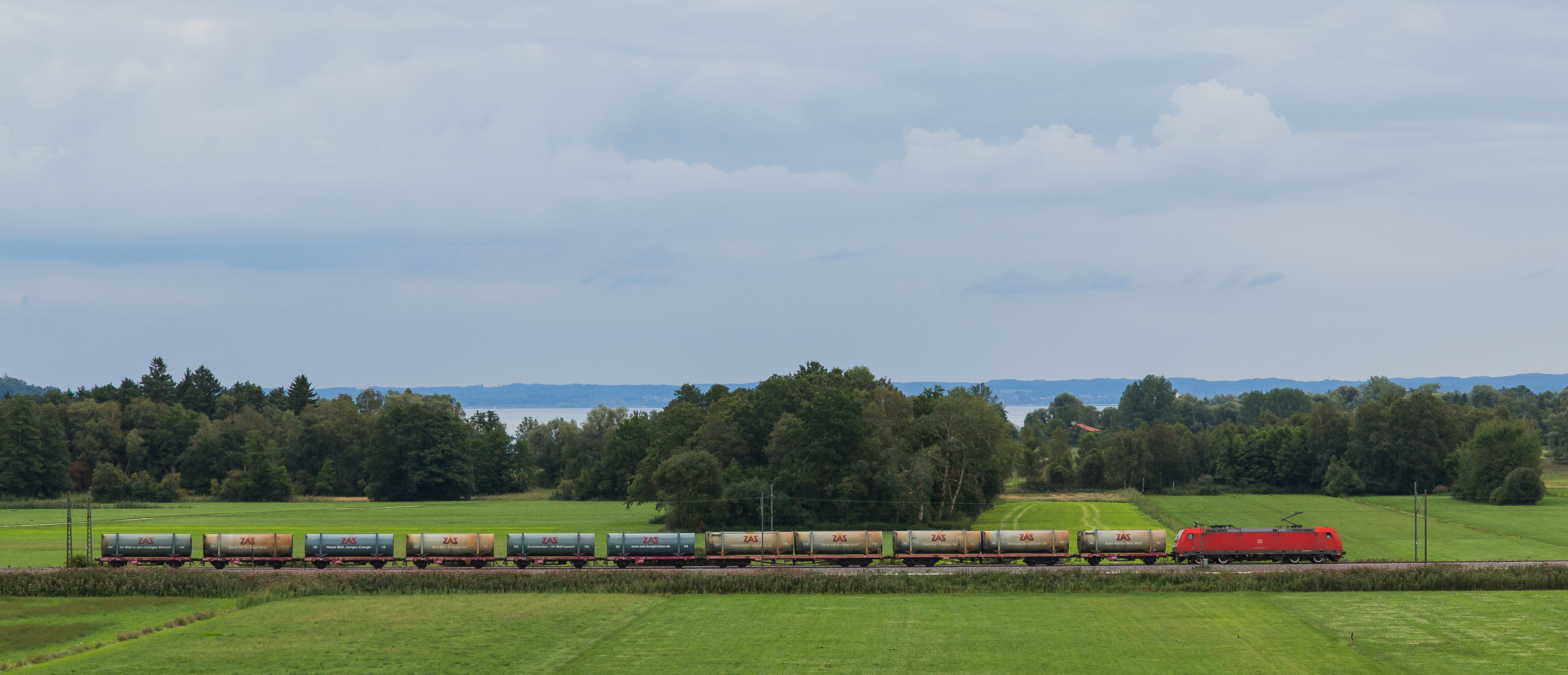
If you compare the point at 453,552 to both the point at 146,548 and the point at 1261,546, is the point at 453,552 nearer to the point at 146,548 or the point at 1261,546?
the point at 146,548

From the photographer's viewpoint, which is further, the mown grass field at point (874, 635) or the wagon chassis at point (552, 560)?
the wagon chassis at point (552, 560)

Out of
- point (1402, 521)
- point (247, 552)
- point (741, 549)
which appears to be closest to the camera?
point (741, 549)

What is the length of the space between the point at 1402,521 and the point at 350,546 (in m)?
95.8

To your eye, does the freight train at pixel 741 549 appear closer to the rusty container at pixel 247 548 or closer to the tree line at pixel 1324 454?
the rusty container at pixel 247 548

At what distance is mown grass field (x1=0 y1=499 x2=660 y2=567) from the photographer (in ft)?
302

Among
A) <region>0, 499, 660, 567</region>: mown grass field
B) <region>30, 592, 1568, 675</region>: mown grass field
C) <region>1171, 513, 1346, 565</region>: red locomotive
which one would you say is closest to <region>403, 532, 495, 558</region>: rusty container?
<region>0, 499, 660, 567</region>: mown grass field

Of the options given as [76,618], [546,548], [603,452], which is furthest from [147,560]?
[603,452]

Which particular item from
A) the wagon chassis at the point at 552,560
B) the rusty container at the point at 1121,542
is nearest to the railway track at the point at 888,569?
the wagon chassis at the point at 552,560

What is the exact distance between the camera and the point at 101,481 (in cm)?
15900

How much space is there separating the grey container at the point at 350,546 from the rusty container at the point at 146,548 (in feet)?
25.5

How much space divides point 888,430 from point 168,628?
6957 cm

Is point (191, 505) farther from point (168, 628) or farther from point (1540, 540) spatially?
point (1540, 540)

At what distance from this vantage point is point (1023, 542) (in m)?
70.6

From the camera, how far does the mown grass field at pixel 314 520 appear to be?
302ft
